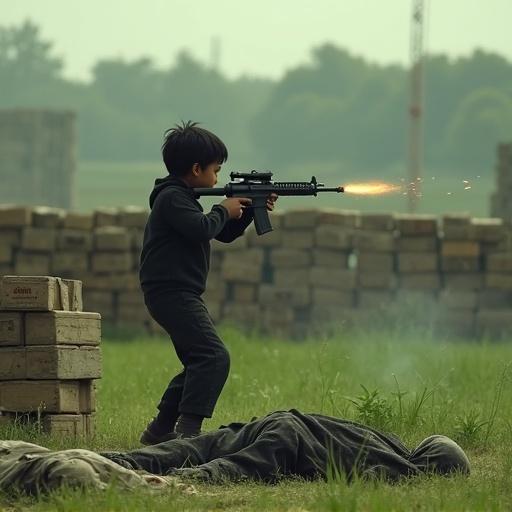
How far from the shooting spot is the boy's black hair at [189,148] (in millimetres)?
8734

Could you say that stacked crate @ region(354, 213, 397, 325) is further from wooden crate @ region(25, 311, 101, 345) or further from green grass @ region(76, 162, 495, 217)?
green grass @ region(76, 162, 495, 217)

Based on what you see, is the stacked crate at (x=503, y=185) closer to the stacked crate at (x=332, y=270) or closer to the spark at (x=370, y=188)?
the stacked crate at (x=332, y=270)

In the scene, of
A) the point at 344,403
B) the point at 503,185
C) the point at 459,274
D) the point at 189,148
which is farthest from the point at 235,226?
the point at 503,185

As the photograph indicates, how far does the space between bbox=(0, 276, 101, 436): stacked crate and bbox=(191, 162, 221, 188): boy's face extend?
104 cm

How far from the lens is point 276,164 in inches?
4525

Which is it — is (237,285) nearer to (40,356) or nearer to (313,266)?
(313,266)

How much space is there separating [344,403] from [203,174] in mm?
2647

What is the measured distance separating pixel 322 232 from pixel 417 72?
3379 cm

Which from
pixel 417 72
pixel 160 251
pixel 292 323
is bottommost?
pixel 292 323

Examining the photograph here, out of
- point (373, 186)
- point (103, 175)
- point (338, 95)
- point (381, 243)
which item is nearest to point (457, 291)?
point (381, 243)

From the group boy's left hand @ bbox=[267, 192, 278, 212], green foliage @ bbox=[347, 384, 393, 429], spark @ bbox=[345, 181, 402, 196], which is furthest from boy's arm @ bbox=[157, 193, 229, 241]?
green foliage @ bbox=[347, 384, 393, 429]

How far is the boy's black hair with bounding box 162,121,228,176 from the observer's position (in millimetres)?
8734

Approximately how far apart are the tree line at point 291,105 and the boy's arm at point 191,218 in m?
96.7

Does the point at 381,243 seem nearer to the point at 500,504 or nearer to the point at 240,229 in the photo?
the point at 240,229
